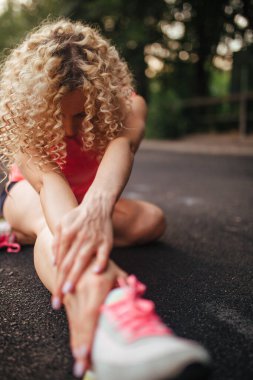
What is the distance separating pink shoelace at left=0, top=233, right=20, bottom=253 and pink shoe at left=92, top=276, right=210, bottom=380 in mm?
1469

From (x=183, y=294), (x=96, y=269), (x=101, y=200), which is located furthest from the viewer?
→ (x=183, y=294)

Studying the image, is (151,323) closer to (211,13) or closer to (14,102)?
(14,102)

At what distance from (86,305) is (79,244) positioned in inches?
7.9

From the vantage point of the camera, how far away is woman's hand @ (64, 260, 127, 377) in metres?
1.03

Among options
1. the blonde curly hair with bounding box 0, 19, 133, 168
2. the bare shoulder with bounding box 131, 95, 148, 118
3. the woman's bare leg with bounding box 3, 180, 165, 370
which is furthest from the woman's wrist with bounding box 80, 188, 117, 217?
the bare shoulder with bounding box 131, 95, 148, 118

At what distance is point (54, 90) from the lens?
61.1 inches

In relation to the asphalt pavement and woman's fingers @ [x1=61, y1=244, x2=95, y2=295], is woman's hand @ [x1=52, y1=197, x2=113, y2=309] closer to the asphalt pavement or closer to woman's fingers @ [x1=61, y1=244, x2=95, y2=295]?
woman's fingers @ [x1=61, y1=244, x2=95, y2=295]

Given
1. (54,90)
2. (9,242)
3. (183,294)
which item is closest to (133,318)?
(183,294)

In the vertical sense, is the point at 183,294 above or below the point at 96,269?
below

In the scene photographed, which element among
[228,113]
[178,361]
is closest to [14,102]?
[178,361]

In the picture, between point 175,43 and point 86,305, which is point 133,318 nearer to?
point 86,305

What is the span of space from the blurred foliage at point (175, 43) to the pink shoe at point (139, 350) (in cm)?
1166

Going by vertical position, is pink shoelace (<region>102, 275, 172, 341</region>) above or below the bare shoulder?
below

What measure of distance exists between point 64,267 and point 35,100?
0.77 meters
